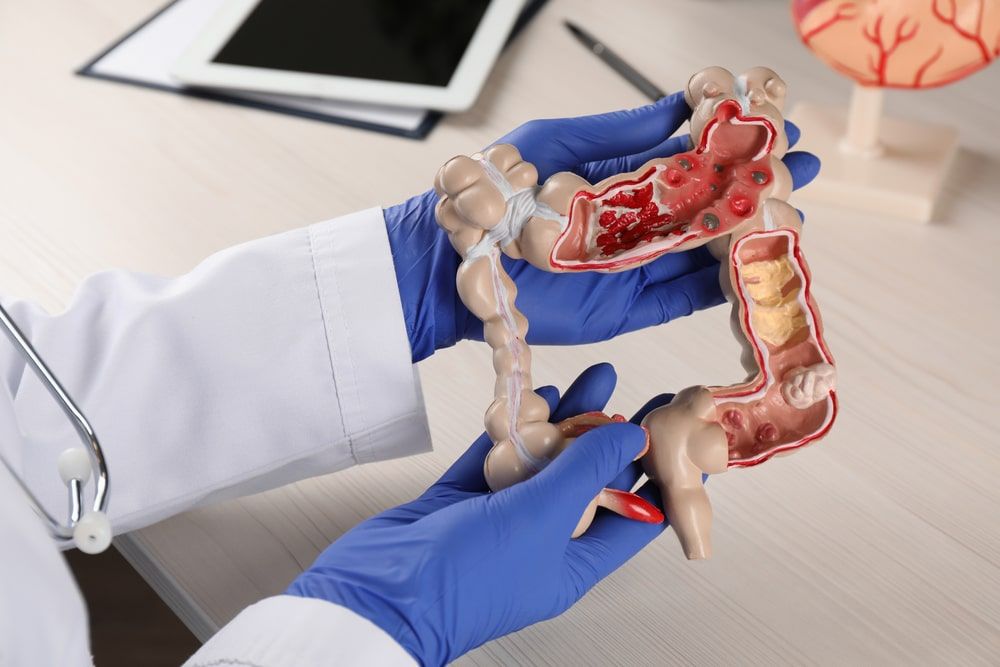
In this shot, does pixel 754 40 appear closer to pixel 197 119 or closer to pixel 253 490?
pixel 197 119

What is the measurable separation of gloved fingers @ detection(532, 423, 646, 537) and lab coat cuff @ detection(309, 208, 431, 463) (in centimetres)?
16

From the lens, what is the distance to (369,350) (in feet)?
2.42

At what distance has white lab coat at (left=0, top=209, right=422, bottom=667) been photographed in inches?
27.8

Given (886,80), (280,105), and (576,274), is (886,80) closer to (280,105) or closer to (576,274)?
(576,274)

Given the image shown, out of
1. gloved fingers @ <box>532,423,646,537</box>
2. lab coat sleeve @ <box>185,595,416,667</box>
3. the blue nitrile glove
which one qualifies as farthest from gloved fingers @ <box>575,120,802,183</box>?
lab coat sleeve @ <box>185,595,416,667</box>

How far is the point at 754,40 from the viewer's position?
1.14 metres

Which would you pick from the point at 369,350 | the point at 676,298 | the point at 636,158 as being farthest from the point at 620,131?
the point at 369,350

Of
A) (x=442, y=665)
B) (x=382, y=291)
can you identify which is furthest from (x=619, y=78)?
(x=442, y=665)

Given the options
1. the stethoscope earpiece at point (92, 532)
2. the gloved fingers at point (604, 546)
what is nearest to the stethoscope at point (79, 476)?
the stethoscope earpiece at point (92, 532)

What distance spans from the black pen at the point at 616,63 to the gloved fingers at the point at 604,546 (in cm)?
54

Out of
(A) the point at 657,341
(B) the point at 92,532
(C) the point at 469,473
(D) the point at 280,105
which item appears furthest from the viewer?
(D) the point at 280,105

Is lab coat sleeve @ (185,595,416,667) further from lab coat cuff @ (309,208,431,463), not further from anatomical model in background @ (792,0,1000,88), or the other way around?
anatomical model in background @ (792,0,1000,88)

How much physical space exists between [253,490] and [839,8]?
60cm

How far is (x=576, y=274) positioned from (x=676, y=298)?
0.24 ft
